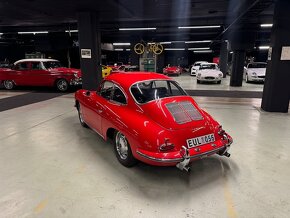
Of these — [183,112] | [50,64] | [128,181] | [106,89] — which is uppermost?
[50,64]

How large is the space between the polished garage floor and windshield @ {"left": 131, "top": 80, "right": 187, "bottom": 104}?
1.03 metres

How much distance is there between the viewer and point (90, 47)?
25.7 feet

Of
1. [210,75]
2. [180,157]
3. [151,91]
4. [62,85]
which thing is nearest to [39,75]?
[62,85]

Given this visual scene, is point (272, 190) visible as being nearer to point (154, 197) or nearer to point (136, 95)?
point (154, 197)

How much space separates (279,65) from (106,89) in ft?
16.0

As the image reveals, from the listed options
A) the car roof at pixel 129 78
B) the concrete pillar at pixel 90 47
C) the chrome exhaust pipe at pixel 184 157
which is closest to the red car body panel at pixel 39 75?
the concrete pillar at pixel 90 47

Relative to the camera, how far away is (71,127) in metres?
4.67

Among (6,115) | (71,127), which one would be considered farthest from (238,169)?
(6,115)

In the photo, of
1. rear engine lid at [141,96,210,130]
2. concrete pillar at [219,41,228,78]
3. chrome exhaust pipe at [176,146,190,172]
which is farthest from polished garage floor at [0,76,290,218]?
concrete pillar at [219,41,228,78]

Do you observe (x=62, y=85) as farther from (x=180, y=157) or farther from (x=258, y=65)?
(x=258, y=65)

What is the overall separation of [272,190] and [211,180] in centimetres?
71

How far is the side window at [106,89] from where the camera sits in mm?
3617

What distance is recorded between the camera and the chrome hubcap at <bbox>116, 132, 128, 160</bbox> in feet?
9.79

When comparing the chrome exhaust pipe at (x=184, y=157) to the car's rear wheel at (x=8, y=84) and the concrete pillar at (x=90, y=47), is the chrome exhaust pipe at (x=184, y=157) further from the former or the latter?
the car's rear wheel at (x=8, y=84)
